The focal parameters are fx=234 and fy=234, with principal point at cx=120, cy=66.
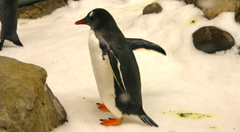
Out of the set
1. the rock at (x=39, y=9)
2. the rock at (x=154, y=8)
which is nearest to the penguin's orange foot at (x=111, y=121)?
the rock at (x=154, y=8)

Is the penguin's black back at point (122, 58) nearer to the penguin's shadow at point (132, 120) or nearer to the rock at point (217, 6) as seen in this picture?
the penguin's shadow at point (132, 120)

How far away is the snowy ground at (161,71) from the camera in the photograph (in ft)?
5.12

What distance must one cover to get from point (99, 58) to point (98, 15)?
11.5 inches

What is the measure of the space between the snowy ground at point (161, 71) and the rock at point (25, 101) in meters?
0.12

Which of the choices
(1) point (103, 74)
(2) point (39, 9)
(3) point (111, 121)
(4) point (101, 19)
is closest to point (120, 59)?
(1) point (103, 74)

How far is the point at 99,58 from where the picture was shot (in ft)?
4.45

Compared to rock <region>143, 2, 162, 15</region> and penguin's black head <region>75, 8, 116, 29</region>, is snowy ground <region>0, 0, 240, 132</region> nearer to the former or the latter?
rock <region>143, 2, 162, 15</region>

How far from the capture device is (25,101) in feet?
3.67

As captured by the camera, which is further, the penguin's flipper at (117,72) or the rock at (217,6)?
the rock at (217,6)

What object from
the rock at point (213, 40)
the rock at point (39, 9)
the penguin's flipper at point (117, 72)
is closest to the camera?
the penguin's flipper at point (117, 72)

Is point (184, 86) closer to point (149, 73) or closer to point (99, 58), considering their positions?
point (149, 73)

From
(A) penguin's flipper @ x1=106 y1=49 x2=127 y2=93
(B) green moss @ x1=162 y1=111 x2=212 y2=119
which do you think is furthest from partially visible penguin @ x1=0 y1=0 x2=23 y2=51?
(B) green moss @ x1=162 y1=111 x2=212 y2=119

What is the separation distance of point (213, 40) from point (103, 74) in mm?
1418

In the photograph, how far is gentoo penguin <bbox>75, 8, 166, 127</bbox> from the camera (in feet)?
4.38
